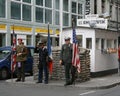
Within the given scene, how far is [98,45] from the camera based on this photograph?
2045 cm

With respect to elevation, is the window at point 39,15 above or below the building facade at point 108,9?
below

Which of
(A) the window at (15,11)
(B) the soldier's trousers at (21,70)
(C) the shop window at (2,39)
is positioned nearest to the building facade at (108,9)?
(A) the window at (15,11)

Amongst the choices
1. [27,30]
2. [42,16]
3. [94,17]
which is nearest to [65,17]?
[42,16]

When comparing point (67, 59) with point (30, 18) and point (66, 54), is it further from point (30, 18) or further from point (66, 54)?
point (30, 18)

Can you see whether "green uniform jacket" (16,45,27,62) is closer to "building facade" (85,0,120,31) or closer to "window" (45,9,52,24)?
"window" (45,9,52,24)

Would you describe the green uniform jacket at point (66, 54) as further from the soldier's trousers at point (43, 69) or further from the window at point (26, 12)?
the window at point (26, 12)

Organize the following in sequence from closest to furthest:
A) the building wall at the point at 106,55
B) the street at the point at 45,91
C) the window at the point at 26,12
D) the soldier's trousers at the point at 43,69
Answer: the street at the point at 45,91 < the soldier's trousers at the point at 43,69 < the building wall at the point at 106,55 < the window at the point at 26,12

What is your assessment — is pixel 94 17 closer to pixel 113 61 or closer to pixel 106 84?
pixel 113 61

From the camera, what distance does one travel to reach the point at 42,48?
17.0 m

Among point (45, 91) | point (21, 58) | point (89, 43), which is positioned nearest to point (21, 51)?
point (21, 58)

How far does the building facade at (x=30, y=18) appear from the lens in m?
30.1

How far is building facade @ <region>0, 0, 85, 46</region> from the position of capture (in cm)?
3006

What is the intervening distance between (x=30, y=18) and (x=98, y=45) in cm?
1359

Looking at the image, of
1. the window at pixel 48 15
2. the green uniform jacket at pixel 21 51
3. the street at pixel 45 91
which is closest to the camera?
the street at pixel 45 91
